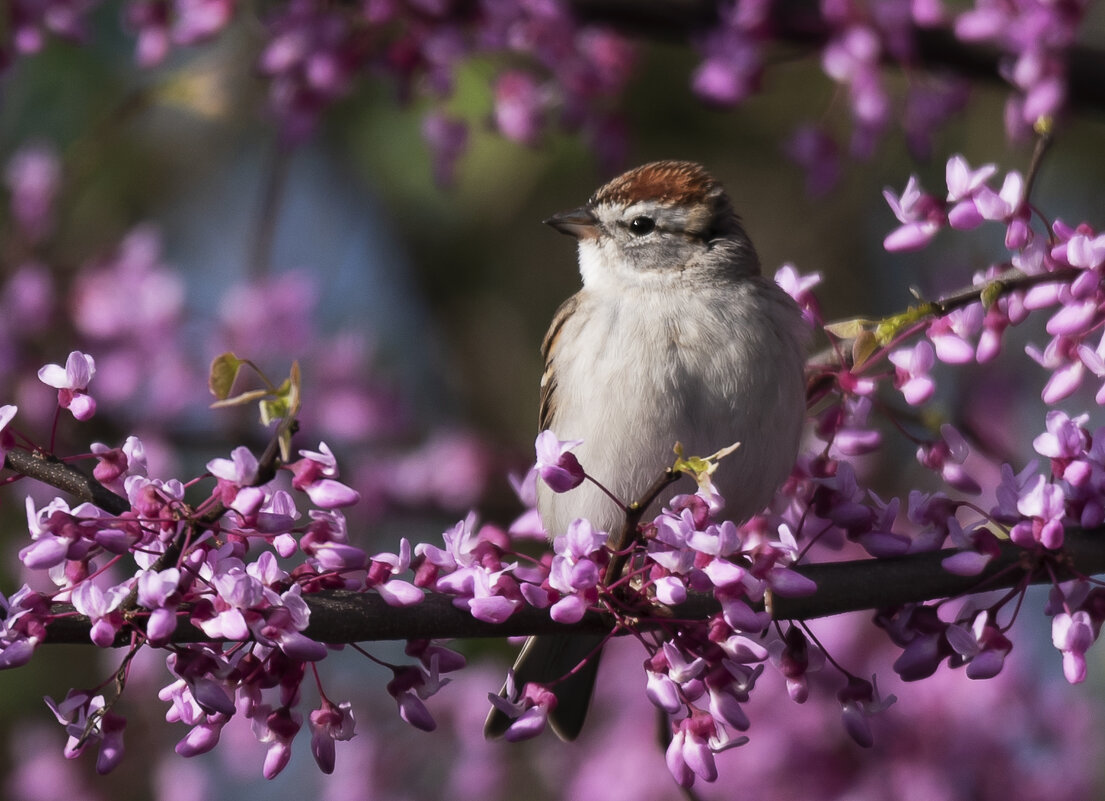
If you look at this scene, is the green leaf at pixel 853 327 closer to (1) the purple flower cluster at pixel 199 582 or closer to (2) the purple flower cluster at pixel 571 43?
(1) the purple flower cluster at pixel 199 582

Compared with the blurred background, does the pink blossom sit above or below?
above

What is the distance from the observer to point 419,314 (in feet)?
24.0

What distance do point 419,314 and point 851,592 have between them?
17.5 feet

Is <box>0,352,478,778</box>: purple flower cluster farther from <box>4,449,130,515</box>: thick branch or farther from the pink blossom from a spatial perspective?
the pink blossom

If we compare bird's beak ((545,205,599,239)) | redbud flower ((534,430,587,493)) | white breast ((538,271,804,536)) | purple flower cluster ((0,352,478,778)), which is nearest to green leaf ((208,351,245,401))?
purple flower cluster ((0,352,478,778))

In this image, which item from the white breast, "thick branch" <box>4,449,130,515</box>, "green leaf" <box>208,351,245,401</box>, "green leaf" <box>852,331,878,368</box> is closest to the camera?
"green leaf" <box>208,351,245,401</box>

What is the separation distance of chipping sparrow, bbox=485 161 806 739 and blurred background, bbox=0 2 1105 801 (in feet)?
2.78

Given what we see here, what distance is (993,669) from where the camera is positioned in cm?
221

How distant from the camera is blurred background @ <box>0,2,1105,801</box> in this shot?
177 inches

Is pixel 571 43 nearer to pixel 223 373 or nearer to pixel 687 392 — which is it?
pixel 687 392

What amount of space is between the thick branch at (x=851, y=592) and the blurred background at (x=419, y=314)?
75.6 inches

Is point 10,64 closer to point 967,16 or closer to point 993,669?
point 967,16

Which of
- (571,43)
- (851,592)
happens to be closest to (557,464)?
(851,592)

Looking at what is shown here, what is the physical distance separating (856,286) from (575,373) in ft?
10.9
